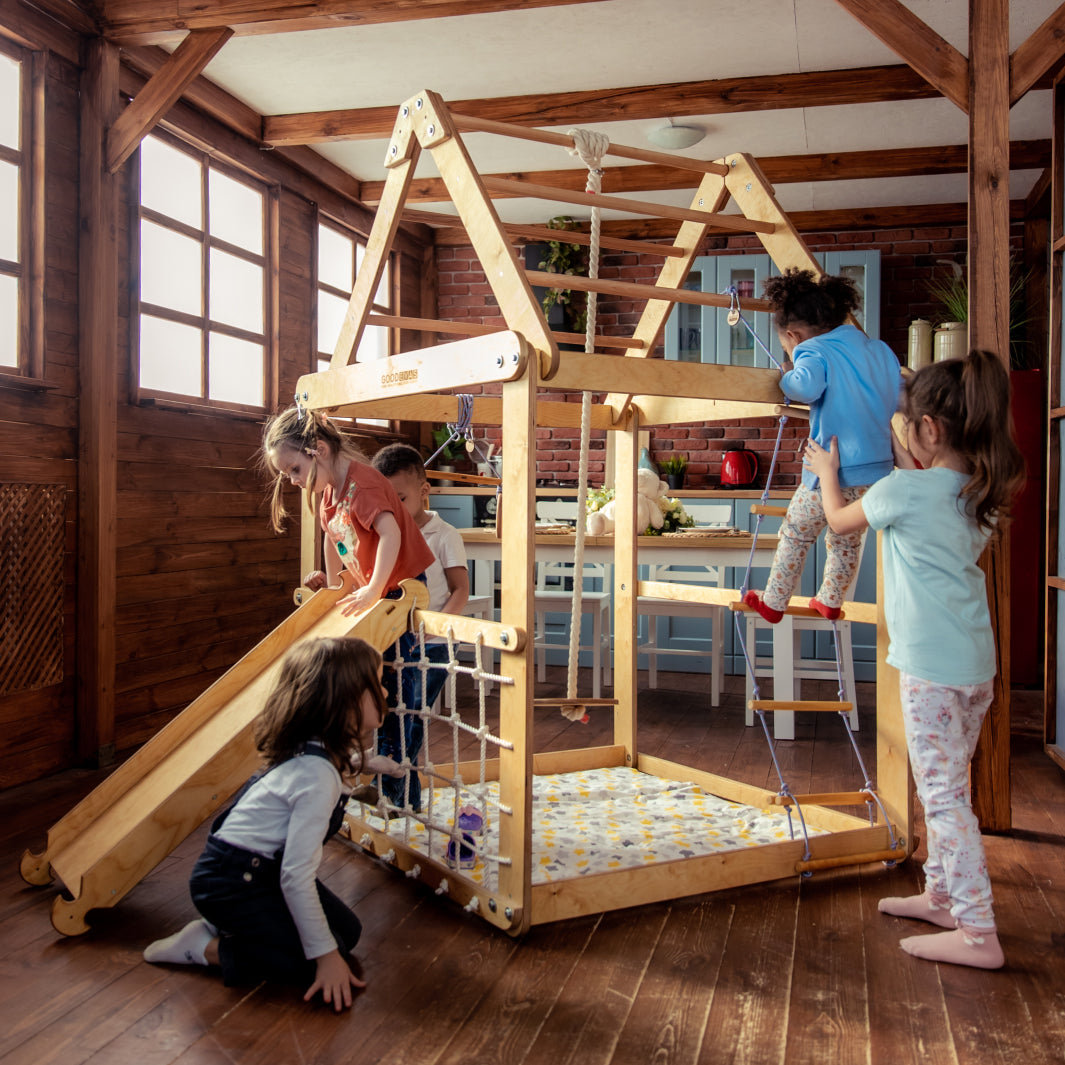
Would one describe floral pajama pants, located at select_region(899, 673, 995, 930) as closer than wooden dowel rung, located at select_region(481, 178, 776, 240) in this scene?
Yes

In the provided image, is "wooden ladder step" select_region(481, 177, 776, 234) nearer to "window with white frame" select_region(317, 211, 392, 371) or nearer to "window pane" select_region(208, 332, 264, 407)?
"window pane" select_region(208, 332, 264, 407)

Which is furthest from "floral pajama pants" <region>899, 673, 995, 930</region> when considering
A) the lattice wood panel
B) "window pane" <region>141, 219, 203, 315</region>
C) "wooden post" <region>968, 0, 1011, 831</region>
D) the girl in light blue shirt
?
"window pane" <region>141, 219, 203, 315</region>

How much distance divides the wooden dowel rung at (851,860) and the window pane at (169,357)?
3.12 metres

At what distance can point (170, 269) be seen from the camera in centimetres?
427

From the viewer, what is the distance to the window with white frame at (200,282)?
4152 millimetres

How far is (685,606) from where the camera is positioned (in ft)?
16.3

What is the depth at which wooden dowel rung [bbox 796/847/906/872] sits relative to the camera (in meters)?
2.54

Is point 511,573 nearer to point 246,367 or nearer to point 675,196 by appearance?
point 246,367

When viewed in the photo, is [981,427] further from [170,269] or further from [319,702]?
[170,269]

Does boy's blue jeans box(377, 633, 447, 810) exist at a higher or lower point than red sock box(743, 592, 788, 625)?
lower

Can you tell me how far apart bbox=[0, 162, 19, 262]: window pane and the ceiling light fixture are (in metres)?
2.84

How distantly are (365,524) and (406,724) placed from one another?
0.60m

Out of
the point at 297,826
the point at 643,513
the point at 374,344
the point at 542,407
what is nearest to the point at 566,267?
the point at 374,344

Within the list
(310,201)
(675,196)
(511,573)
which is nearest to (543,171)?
(675,196)
